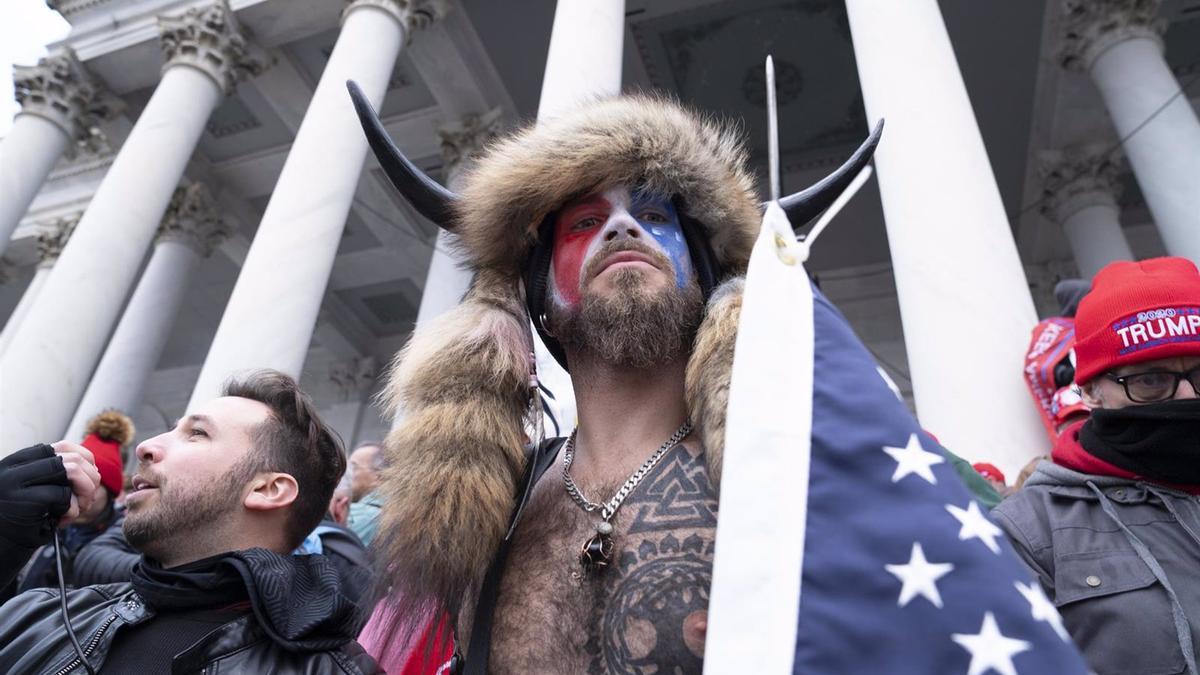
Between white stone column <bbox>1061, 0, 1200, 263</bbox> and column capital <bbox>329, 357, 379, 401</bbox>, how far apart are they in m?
15.6

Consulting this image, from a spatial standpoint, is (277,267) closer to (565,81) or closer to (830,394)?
(565,81)

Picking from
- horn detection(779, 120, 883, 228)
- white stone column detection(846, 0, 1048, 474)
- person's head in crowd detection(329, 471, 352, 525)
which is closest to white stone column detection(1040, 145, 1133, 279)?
white stone column detection(846, 0, 1048, 474)

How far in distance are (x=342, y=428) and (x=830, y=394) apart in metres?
17.7

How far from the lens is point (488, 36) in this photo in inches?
466

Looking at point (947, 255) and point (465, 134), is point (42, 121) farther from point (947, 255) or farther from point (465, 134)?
point (947, 255)

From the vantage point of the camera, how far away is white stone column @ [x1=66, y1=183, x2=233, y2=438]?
12812 millimetres

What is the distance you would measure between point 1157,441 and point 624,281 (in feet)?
4.50

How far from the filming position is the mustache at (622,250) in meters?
1.69

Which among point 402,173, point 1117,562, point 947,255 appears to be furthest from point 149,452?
point 947,255

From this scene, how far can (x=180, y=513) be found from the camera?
192 cm

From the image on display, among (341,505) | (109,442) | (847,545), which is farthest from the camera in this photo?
(341,505)

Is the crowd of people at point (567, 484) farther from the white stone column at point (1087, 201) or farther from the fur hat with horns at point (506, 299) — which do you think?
the white stone column at point (1087, 201)

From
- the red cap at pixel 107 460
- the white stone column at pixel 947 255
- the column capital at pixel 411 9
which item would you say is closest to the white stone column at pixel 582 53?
the white stone column at pixel 947 255

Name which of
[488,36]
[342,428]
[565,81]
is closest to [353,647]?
[565,81]
